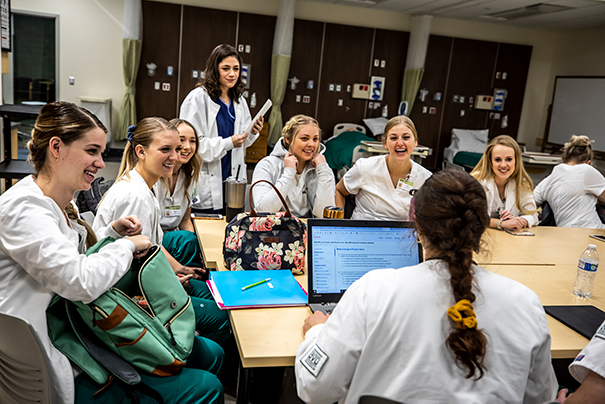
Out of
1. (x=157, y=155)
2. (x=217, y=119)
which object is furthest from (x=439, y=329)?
(x=217, y=119)

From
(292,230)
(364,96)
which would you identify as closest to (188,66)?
(364,96)

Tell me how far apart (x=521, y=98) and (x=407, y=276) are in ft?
29.3

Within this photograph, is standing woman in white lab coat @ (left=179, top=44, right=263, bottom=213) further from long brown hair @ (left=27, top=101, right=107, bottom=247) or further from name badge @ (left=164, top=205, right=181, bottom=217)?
long brown hair @ (left=27, top=101, right=107, bottom=247)

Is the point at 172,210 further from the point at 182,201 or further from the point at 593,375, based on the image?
the point at 593,375

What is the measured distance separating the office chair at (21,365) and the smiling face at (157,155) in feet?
3.61

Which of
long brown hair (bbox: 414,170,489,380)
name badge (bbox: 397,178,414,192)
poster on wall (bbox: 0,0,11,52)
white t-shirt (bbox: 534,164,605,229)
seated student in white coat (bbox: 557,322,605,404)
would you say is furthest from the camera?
white t-shirt (bbox: 534,164,605,229)

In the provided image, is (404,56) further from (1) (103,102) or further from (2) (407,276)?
(2) (407,276)

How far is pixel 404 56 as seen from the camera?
804cm

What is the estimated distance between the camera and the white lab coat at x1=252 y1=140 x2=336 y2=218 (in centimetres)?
264

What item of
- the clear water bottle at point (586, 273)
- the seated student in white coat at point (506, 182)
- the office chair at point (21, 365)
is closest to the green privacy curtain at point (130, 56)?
the seated student in white coat at point (506, 182)

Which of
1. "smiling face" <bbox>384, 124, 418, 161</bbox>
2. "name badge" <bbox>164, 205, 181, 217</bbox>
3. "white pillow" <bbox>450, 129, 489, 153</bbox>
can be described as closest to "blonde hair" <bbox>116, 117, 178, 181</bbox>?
"name badge" <bbox>164, 205, 181, 217</bbox>

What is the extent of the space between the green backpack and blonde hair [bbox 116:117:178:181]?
0.85 m

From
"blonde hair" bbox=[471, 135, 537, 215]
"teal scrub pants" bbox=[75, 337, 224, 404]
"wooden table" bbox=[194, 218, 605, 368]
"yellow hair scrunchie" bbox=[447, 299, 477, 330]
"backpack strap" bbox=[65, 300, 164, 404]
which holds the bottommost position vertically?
"teal scrub pants" bbox=[75, 337, 224, 404]

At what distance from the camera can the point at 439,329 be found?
100cm
